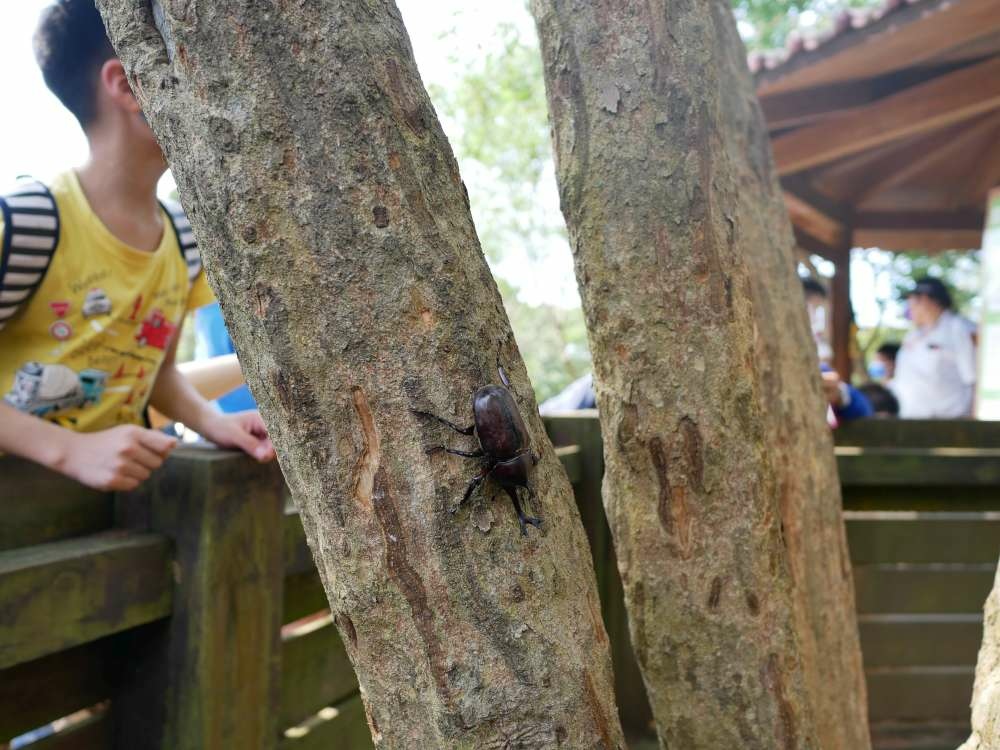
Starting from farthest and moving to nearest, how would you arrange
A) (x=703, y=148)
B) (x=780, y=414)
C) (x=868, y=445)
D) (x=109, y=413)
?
(x=868, y=445) < (x=109, y=413) < (x=780, y=414) < (x=703, y=148)

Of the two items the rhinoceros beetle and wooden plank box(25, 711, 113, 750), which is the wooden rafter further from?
wooden plank box(25, 711, 113, 750)

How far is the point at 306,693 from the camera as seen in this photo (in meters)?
1.99

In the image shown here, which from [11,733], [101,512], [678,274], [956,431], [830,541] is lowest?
[956,431]

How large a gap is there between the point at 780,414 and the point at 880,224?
6.89 m

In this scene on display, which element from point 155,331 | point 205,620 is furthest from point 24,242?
point 205,620

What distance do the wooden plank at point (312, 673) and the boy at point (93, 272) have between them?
23.2 inches

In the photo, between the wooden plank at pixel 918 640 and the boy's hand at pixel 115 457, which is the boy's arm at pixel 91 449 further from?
the wooden plank at pixel 918 640

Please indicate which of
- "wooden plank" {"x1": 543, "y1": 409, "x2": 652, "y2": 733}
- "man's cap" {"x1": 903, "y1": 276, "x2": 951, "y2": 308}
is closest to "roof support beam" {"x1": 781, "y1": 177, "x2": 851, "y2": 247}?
"man's cap" {"x1": 903, "y1": 276, "x2": 951, "y2": 308}

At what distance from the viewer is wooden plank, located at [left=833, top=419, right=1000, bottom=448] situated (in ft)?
11.1

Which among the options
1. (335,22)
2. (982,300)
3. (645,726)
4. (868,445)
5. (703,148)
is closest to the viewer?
(335,22)

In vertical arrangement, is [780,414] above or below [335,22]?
below

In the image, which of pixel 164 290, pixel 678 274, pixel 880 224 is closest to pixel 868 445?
pixel 678 274

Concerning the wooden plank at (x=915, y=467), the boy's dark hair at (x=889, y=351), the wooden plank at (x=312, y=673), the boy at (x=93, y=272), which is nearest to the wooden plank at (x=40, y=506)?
the boy at (x=93, y=272)

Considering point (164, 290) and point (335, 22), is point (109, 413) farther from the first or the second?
point (335, 22)
